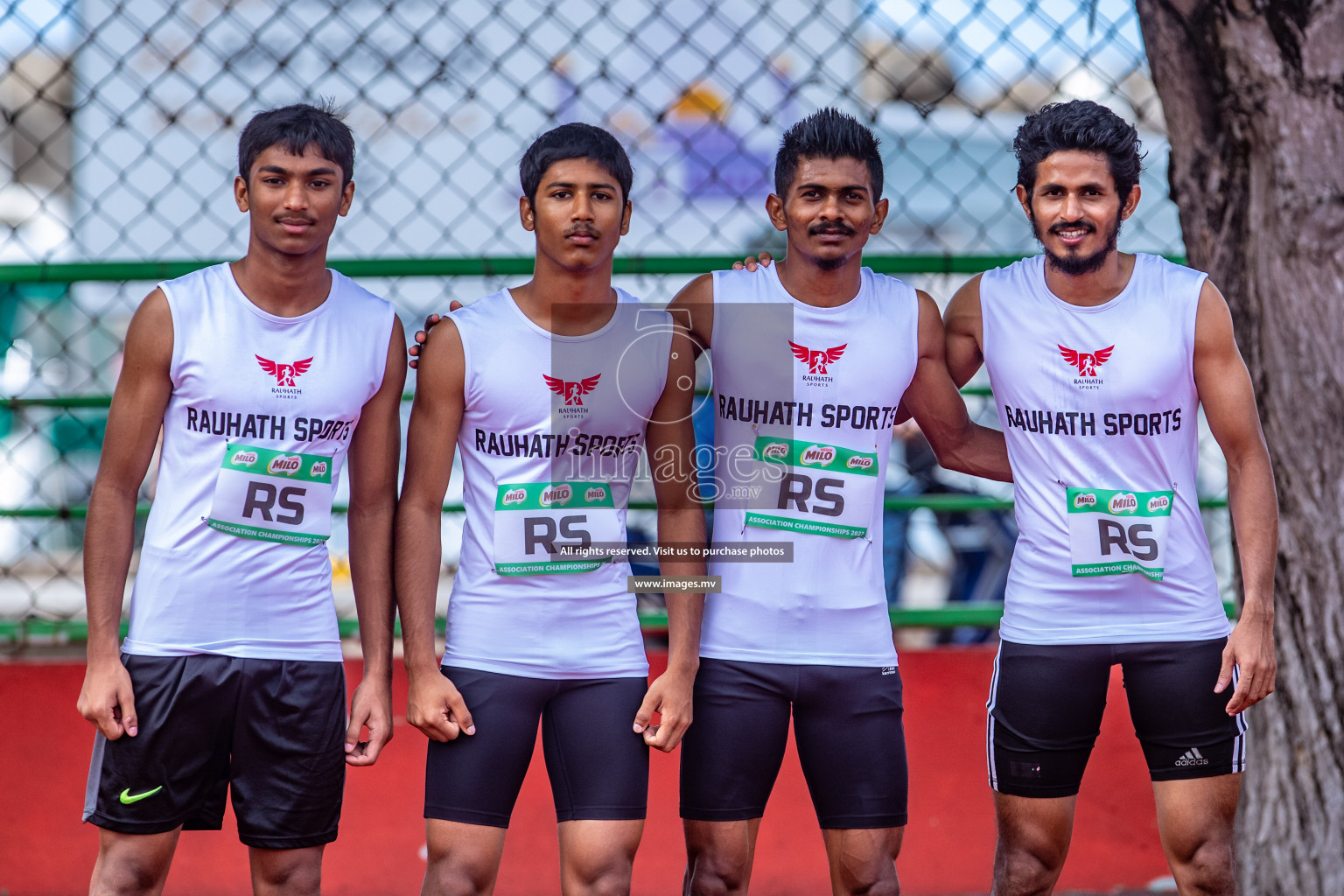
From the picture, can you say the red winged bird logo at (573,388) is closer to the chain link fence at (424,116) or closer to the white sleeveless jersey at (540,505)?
the white sleeveless jersey at (540,505)

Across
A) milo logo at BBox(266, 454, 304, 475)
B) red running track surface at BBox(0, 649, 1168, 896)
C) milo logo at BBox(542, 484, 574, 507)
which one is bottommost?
red running track surface at BBox(0, 649, 1168, 896)

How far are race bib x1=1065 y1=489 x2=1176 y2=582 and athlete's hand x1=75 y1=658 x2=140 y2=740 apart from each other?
210 centimetres

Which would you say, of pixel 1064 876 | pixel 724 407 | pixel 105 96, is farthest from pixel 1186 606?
pixel 105 96

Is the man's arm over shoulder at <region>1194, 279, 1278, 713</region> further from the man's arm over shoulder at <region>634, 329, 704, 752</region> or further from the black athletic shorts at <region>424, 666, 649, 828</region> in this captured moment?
the black athletic shorts at <region>424, 666, 649, 828</region>

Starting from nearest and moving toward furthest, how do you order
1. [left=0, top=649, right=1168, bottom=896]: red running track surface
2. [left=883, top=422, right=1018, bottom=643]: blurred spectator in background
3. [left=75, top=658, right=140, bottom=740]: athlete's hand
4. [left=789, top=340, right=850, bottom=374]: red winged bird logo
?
[left=75, top=658, right=140, bottom=740]: athlete's hand, [left=789, top=340, right=850, bottom=374]: red winged bird logo, [left=0, top=649, right=1168, bottom=896]: red running track surface, [left=883, top=422, right=1018, bottom=643]: blurred spectator in background

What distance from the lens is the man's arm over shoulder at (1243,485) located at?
2.81m

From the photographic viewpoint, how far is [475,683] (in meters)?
2.78

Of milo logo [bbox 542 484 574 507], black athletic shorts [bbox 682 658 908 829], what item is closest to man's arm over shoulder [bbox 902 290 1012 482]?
black athletic shorts [bbox 682 658 908 829]

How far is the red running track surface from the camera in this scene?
3812 mm

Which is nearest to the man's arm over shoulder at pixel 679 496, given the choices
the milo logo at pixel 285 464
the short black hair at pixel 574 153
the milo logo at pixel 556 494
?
the milo logo at pixel 556 494

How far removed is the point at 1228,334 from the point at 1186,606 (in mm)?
641

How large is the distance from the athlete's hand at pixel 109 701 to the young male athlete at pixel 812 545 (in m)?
1.21

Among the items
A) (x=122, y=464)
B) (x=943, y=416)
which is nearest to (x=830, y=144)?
(x=943, y=416)

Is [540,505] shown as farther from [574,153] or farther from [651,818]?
[651,818]
